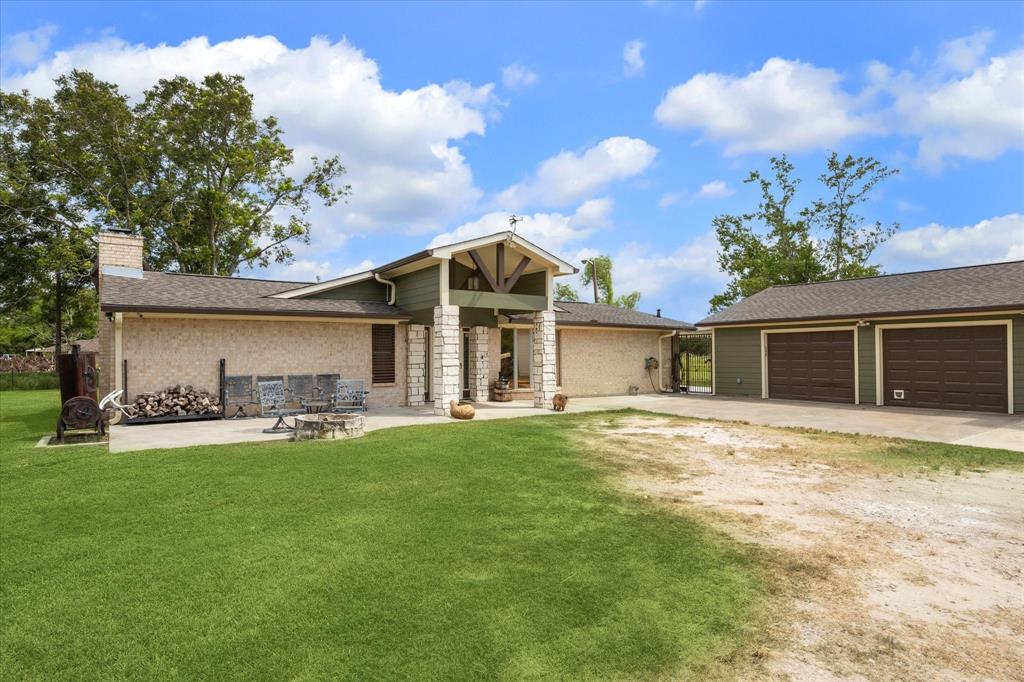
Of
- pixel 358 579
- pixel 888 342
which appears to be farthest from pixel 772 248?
pixel 358 579

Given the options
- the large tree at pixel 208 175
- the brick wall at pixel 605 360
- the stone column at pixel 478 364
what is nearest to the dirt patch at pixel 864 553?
the stone column at pixel 478 364

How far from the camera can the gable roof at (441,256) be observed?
13.6 metres

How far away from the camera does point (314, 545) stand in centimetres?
464

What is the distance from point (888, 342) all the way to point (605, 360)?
879 centimetres

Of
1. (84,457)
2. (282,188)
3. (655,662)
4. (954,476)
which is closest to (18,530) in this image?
(84,457)

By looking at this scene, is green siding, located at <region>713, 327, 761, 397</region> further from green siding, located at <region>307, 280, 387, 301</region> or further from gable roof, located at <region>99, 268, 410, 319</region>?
green siding, located at <region>307, 280, 387, 301</region>

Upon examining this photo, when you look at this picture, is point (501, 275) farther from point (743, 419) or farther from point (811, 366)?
point (811, 366)

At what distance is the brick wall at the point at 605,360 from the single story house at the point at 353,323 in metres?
1.29

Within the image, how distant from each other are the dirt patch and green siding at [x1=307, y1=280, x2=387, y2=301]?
10047mm

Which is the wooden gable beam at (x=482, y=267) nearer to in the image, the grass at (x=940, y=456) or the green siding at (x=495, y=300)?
the green siding at (x=495, y=300)

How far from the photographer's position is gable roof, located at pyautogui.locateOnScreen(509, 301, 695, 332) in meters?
18.6

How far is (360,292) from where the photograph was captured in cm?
1617

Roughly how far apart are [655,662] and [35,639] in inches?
142

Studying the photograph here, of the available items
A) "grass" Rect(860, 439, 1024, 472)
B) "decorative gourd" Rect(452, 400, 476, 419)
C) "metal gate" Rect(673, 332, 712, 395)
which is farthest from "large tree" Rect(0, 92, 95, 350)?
"grass" Rect(860, 439, 1024, 472)
